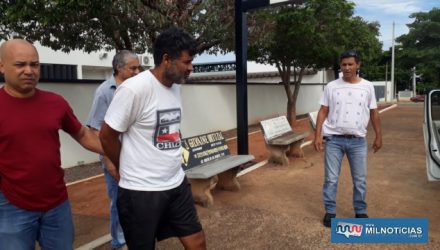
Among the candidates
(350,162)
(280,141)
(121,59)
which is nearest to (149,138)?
(121,59)

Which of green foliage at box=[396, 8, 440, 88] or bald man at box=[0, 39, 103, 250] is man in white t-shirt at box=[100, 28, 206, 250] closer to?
bald man at box=[0, 39, 103, 250]

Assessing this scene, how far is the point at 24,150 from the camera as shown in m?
2.17

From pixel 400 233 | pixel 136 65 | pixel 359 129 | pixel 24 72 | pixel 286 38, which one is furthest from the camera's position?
pixel 286 38

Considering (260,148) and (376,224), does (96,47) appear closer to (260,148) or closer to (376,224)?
(260,148)

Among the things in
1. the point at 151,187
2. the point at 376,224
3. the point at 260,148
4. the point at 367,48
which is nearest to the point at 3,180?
the point at 151,187

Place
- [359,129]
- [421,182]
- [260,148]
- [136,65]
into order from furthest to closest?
1. [260,148]
2. [421,182]
3. [359,129]
4. [136,65]

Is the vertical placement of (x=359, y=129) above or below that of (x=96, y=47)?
below

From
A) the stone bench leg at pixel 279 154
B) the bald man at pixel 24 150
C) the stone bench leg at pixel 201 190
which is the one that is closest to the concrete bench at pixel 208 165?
the stone bench leg at pixel 201 190

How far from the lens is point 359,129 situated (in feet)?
13.9

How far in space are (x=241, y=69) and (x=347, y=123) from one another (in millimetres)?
3147

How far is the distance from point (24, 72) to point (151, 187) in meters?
0.89

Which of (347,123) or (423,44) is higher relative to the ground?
(423,44)

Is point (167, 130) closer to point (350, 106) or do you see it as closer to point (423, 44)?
point (350, 106)

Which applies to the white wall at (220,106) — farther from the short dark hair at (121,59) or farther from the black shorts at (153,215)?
the black shorts at (153,215)
